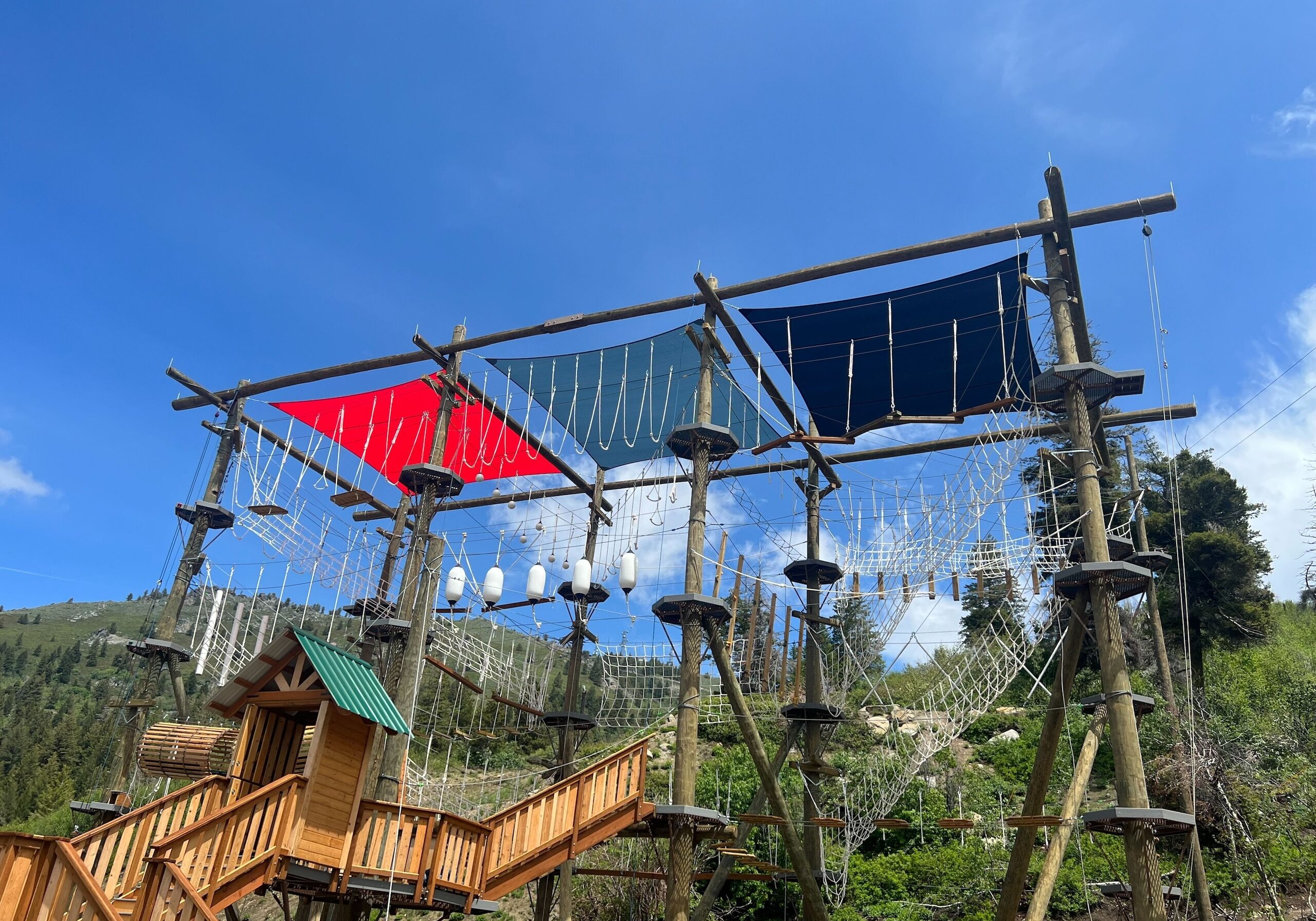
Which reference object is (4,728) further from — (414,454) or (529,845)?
(529,845)

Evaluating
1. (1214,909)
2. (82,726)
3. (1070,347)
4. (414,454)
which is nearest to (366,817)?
(414,454)

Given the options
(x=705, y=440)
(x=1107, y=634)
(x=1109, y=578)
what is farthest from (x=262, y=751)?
(x=1109, y=578)

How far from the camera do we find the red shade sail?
15.4 meters

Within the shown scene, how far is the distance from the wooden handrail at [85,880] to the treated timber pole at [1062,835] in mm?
7546

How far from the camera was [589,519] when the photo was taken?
15.4m

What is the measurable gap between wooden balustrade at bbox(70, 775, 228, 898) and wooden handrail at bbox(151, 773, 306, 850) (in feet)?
0.33

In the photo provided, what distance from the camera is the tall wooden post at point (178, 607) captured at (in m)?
13.4

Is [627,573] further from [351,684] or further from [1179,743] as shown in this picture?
[1179,743]

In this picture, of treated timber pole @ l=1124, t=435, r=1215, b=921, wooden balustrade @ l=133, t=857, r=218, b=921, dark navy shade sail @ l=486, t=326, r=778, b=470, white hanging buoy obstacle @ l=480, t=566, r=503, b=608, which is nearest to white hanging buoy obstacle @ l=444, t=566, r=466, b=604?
white hanging buoy obstacle @ l=480, t=566, r=503, b=608

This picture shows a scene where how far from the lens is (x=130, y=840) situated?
821 cm

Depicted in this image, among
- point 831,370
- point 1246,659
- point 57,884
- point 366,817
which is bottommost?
point 57,884

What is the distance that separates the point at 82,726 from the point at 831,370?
Result: 65794mm

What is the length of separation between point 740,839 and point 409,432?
8951mm

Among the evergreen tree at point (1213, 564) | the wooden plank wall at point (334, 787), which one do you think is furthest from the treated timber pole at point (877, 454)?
the evergreen tree at point (1213, 564)
